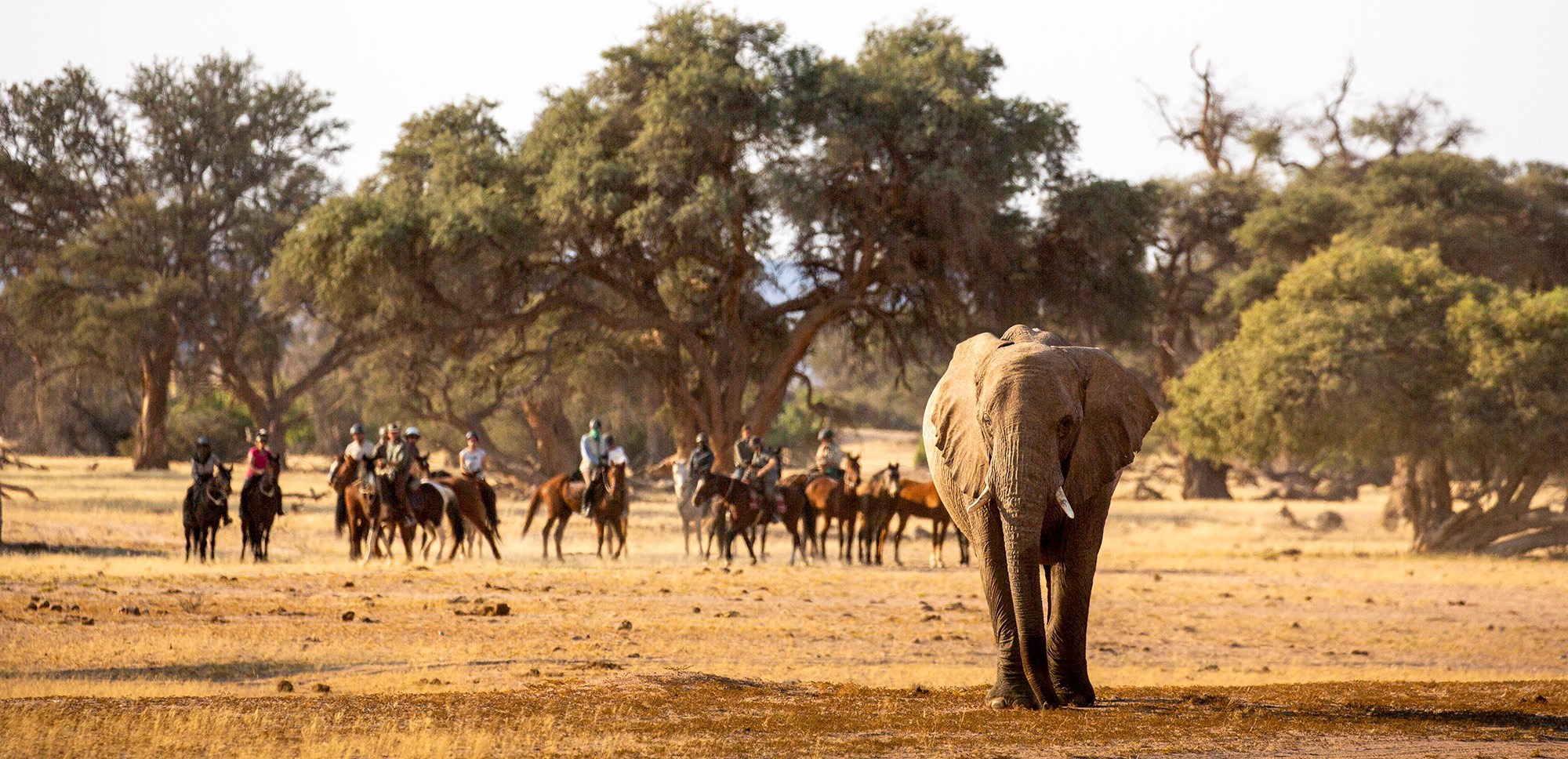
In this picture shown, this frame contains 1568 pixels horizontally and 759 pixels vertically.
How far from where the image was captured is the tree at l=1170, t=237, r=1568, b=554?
3002 cm

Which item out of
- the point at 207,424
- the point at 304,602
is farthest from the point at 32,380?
the point at 304,602

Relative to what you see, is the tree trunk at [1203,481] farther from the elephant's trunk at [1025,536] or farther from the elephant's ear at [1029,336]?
the elephant's trunk at [1025,536]

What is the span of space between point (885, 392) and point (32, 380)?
154 ft

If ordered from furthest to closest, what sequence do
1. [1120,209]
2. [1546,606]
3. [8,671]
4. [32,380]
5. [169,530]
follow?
[32,380], [1120,209], [169,530], [1546,606], [8,671]

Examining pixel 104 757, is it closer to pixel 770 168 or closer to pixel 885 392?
pixel 770 168

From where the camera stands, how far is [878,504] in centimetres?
2766

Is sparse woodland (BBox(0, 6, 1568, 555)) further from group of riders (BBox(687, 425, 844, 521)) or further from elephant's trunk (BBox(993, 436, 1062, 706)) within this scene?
elephant's trunk (BBox(993, 436, 1062, 706))

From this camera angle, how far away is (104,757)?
28.3 feet

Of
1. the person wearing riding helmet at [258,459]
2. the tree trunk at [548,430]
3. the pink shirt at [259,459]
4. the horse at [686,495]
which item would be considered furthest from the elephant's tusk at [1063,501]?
the tree trunk at [548,430]

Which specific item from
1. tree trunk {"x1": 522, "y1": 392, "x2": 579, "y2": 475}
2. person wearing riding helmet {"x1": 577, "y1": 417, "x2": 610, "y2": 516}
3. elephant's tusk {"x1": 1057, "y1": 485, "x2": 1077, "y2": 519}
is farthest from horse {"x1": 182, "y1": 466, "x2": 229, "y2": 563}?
tree trunk {"x1": 522, "y1": 392, "x2": 579, "y2": 475}

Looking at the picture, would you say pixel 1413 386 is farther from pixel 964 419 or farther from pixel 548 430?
pixel 548 430

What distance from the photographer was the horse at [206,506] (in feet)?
76.5

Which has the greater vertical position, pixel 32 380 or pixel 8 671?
pixel 32 380

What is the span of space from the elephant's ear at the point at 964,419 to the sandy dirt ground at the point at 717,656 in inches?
60.8
